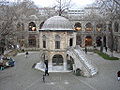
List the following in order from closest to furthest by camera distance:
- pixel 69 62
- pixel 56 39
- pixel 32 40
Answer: pixel 56 39 < pixel 69 62 < pixel 32 40

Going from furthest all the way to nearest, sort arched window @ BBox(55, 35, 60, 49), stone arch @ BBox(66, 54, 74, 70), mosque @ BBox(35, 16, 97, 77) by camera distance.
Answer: stone arch @ BBox(66, 54, 74, 70) < arched window @ BBox(55, 35, 60, 49) < mosque @ BBox(35, 16, 97, 77)

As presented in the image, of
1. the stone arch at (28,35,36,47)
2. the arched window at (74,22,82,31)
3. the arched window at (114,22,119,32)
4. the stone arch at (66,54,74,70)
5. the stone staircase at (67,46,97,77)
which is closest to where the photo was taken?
the stone staircase at (67,46,97,77)

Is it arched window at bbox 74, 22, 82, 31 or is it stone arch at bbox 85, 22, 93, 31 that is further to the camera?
arched window at bbox 74, 22, 82, 31

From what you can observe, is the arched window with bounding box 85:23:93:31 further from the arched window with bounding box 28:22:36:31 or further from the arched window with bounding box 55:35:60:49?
the arched window with bounding box 55:35:60:49

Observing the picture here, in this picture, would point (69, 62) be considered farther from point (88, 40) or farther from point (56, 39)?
point (88, 40)

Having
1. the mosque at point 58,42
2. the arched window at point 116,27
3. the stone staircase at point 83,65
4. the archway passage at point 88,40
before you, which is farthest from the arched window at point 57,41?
the archway passage at point 88,40

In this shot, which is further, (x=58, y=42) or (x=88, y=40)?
(x=88, y=40)

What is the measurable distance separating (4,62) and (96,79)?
54.1ft

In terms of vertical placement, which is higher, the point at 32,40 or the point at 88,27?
the point at 88,27

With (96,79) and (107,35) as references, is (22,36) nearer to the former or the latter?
(107,35)

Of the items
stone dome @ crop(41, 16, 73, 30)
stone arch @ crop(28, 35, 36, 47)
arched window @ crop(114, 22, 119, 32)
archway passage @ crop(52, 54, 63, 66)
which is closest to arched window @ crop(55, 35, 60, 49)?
stone dome @ crop(41, 16, 73, 30)

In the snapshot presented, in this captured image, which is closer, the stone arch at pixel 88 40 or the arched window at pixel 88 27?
the arched window at pixel 88 27

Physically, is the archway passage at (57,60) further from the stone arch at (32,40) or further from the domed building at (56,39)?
the stone arch at (32,40)

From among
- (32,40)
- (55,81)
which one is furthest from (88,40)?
(55,81)
